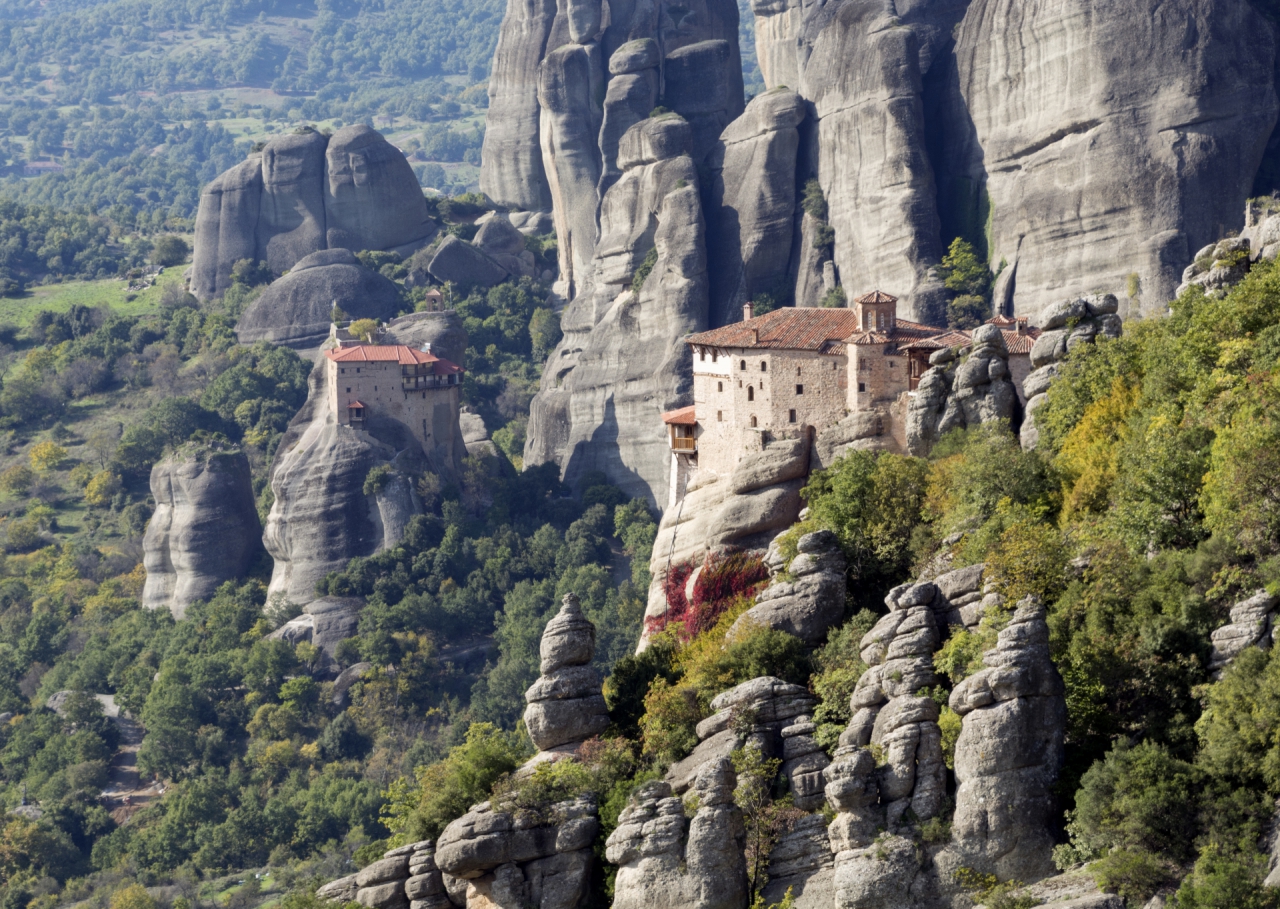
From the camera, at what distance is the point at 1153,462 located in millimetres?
38375

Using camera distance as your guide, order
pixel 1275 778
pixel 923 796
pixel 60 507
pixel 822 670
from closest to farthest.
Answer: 1. pixel 1275 778
2. pixel 923 796
3. pixel 822 670
4. pixel 60 507

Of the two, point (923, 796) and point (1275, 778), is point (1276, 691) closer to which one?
point (1275, 778)

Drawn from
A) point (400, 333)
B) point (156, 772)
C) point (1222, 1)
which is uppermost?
point (1222, 1)

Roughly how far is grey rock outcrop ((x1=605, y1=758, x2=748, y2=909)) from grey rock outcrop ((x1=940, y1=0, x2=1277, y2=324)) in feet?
136

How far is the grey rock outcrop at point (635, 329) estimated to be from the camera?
95.4 meters

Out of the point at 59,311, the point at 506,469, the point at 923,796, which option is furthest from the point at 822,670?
the point at 59,311

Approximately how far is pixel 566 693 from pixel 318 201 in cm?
8614

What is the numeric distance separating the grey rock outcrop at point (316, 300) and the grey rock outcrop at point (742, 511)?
2431 inches

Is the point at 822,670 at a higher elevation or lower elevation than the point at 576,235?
lower

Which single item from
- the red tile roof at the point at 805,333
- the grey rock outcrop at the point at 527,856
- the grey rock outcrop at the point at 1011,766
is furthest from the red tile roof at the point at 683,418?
the grey rock outcrop at the point at 1011,766

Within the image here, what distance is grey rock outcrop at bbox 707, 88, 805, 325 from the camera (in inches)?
3735

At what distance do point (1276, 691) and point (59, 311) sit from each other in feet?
375

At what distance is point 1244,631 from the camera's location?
33906 millimetres

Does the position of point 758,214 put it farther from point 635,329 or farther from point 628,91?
point 628,91
